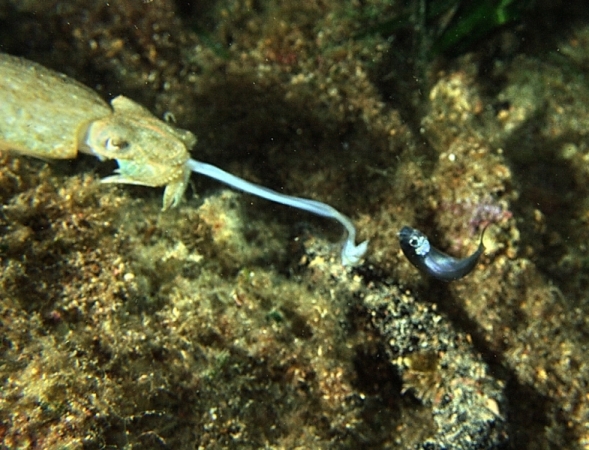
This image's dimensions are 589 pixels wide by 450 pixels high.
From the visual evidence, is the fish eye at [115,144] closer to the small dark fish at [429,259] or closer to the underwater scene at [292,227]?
the underwater scene at [292,227]

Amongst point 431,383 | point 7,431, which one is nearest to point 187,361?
point 7,431

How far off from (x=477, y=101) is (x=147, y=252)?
3178mm

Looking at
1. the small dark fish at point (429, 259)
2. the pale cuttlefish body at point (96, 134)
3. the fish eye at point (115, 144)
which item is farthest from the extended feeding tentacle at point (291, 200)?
the fish eye at point (115, 144)

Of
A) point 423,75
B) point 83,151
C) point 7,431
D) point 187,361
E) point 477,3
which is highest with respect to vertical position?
point 477,3

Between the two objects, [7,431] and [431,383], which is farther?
[431,383]

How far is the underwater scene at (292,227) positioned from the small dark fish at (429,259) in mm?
18

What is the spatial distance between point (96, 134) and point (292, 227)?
1.52 meters

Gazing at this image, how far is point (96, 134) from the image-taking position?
2.92 m

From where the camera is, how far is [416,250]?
2.88 m

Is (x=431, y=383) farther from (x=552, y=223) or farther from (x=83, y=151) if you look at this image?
(x=83, y=151)

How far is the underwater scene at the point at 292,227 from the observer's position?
258 cm

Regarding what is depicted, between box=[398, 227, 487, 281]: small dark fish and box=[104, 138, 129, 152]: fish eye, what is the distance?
193cm

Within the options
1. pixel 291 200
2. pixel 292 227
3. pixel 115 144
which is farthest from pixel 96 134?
pixel 292 227

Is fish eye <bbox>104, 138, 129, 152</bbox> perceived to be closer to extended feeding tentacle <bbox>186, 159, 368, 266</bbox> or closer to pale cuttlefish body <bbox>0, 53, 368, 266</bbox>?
pale cuttlefish body <bbox>0, 53, 368, 266</bbox>
